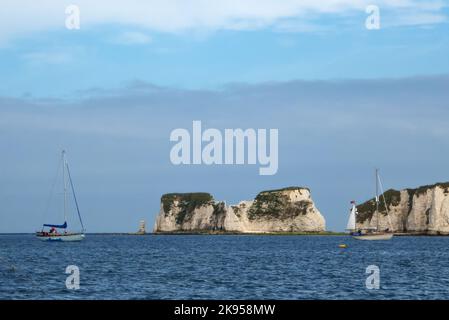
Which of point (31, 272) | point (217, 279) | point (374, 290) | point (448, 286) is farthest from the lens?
point (31, 272)

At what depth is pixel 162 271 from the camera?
250ft

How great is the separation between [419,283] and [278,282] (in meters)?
12.5

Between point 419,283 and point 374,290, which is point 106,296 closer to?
point 374,290

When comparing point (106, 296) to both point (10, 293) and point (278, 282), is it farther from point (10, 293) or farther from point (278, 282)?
point (278, 282)
